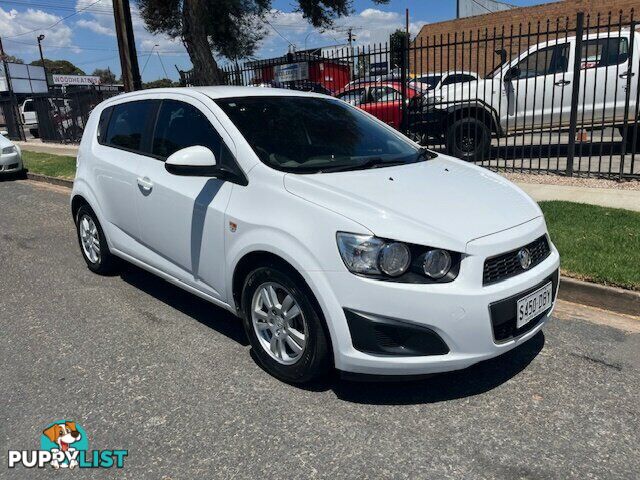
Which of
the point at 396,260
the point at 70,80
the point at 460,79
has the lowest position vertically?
the point at 396,260

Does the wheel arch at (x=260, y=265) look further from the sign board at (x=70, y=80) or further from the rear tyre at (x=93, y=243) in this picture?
the sign board at (x=70, y=80)

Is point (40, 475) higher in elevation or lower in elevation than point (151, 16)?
lower

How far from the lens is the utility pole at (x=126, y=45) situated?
11.1m

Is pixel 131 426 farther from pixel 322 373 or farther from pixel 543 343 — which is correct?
pixel 543 343

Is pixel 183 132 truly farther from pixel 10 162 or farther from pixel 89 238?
pixel 10 162

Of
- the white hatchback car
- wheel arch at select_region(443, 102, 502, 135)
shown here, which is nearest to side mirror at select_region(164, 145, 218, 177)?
the white hatchback car

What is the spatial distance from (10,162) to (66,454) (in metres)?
12.0

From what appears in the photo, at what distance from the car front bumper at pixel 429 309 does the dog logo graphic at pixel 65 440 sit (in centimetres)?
136

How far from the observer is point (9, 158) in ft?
41.4

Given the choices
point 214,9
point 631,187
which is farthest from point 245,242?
point 214,9

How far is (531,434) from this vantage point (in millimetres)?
2645

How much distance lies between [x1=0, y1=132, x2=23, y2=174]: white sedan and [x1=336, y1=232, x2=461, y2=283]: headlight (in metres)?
12.5

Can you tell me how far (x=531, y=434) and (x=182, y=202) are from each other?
251 centimetres

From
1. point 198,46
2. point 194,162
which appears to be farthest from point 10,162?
point 194,162
